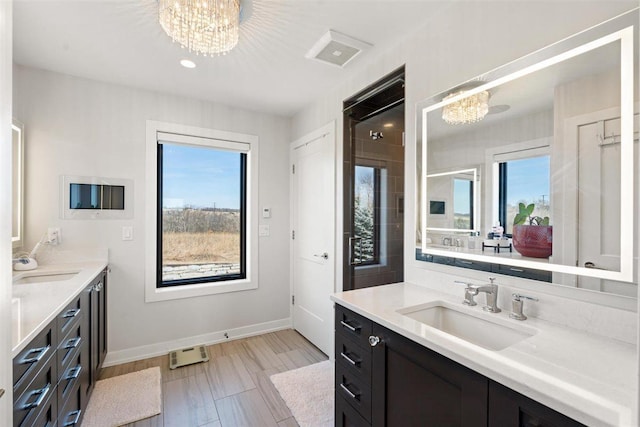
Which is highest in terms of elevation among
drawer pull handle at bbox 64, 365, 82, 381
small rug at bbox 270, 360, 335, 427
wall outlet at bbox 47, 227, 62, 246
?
wall outlet at bbox 47, 227, 62, 246

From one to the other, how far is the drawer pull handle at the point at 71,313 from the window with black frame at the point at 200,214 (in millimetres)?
1317

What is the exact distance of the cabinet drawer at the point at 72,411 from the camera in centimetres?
144

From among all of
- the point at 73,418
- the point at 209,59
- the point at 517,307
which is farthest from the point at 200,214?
the point at 517,307

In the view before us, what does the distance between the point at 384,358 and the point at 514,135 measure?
1163 mm

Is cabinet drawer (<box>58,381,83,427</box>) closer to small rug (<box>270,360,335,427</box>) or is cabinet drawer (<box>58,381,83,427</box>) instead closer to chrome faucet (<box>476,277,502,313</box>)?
small rug (<box>270,360,335,427</box>)

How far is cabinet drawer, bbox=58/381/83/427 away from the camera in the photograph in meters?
1.44

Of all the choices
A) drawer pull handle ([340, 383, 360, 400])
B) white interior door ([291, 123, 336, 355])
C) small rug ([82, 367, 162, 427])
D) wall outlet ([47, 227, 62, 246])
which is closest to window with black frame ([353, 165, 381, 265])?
white interior door ([291, 123, 336, 355])

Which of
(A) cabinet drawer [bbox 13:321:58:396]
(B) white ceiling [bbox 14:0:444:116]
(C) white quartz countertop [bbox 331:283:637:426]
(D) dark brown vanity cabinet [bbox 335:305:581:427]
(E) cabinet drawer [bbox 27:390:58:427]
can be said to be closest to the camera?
(C) white quartz countertop [bbox 331:283:637:426]

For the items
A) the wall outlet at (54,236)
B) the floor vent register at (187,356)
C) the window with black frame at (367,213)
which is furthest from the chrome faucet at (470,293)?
the wall outlet at (54,236)

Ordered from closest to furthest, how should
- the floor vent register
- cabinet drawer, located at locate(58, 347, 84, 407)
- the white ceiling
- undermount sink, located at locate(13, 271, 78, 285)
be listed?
1. cabinet drawer, located at locate(58, 347, 84, 407)
2. the white ceiling
3. undermount sink, located at locate(13, 271, 78, 285)
4. the floor vent register

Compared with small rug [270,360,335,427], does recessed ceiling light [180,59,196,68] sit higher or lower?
higher

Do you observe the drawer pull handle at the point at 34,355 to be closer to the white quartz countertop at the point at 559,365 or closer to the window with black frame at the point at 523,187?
the white quartz countertop at the point at 559,365

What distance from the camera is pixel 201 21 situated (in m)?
1.45

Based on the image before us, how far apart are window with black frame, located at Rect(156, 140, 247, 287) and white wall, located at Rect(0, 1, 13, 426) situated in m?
2.19
